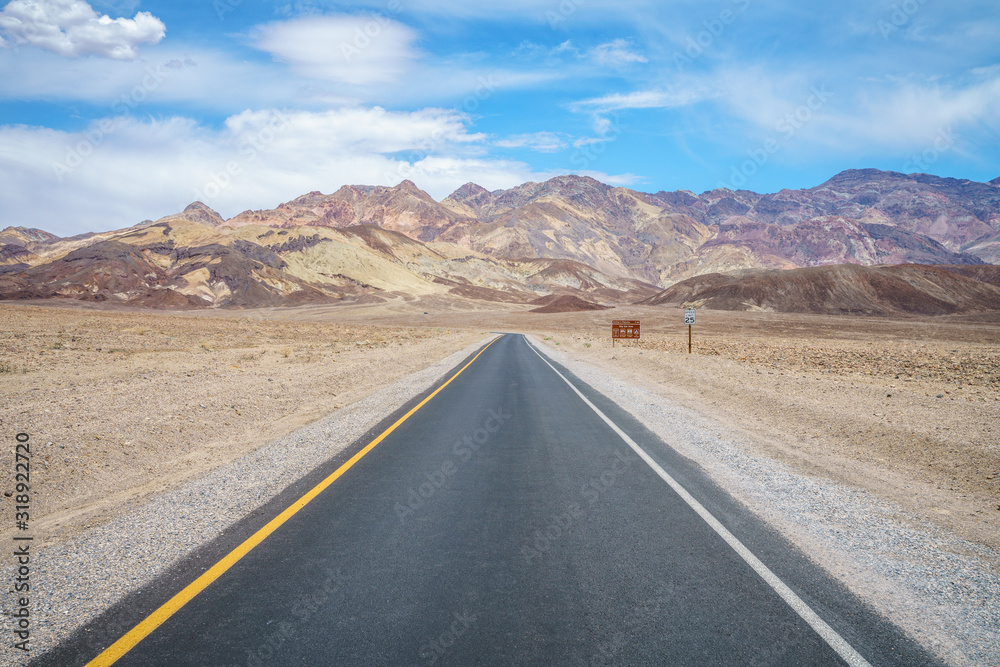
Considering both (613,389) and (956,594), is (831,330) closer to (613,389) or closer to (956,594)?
(613,389)

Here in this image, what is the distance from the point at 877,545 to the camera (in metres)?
5.21

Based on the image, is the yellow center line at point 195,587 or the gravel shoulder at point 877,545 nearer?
the yellow center line at point 195,587

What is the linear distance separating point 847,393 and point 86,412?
1914 cm

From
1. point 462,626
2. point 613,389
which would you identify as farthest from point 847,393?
point 462,626

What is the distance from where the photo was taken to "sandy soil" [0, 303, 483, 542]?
7305 mm

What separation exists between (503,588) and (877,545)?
12.1 feet

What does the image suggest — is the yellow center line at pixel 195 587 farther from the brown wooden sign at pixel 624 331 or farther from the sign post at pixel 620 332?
the brown wooden sign at pixel 624 331

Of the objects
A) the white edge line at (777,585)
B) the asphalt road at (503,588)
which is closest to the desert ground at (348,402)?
the white edge line at (777,585)

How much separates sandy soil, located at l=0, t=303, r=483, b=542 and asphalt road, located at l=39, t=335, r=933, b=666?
260 cm

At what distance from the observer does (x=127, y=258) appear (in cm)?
13500

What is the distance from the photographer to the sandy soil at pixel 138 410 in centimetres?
730

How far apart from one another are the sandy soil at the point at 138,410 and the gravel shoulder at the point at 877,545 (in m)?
7.34

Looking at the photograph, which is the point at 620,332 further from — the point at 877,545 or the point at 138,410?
the point at 877,545

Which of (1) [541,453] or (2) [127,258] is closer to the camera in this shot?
(1) [541,453]
